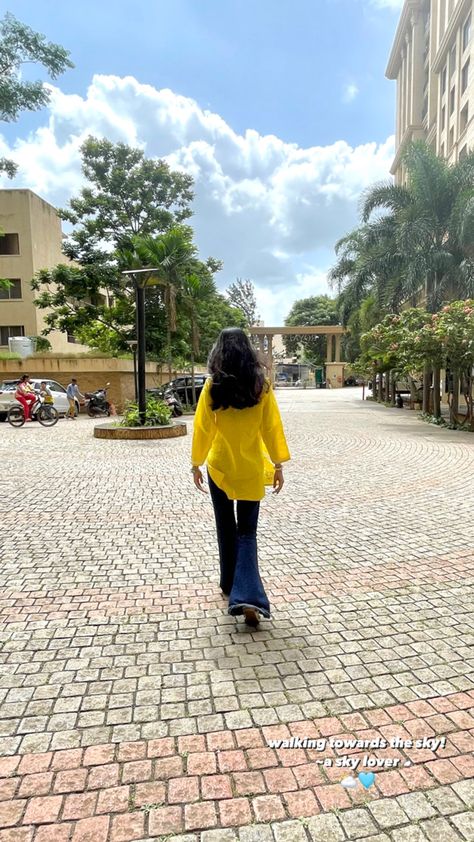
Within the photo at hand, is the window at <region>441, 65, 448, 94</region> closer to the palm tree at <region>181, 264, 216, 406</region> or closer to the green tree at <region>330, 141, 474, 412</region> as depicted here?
the green tree at <region>330, 141, 474, 412</region>

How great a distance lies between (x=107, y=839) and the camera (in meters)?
1.73

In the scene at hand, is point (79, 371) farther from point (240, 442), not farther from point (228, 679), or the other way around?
point (228, 679)

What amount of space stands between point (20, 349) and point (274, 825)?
22.9 metres

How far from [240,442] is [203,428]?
0.26 meters

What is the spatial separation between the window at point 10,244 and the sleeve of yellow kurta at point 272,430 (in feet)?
97.8

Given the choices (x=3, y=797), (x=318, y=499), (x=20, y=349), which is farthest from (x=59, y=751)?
(x=20, y=349)

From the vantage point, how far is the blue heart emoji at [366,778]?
1970mm

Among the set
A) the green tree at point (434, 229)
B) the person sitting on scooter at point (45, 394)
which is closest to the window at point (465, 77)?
the green tree at point (434, 229)

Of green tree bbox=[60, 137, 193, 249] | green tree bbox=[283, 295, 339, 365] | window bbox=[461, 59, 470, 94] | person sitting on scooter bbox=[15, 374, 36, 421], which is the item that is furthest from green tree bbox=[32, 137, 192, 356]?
green tree bbox=[283, 295, 339, 365]

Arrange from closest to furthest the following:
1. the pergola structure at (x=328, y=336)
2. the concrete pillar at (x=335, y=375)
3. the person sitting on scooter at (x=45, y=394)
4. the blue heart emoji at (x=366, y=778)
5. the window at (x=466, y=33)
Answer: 1. the blue heart emoji at (x=366, y=778)
2. the person sitting on scooter at (x=45, y=394)
3. the window at (x=466, y=33)
4. the pergola structure at (x=328, y=336)
5. the concrete pillar at (x=335, y=375)

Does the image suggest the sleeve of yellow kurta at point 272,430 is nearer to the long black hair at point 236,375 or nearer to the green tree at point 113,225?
the long black hair at point 236,375

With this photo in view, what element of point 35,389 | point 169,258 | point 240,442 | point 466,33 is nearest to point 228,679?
point 240,442

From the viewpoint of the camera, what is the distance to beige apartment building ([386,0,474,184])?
92.6 feet

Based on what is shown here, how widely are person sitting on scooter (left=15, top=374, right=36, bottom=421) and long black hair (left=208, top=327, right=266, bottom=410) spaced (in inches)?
550
